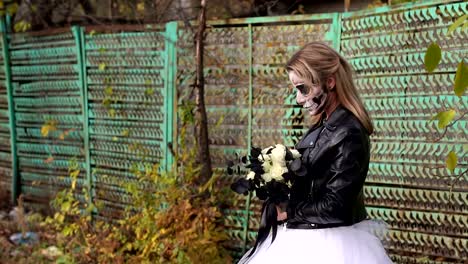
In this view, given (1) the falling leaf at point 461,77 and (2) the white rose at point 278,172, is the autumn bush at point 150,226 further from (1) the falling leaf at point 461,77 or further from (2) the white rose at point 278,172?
(1) the falling leaf at point 461,77

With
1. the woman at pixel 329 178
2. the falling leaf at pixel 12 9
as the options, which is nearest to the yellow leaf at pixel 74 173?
the falling leaf at pixel 12 9

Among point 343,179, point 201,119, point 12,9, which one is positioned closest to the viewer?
point 343,179

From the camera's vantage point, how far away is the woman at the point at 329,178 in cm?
260

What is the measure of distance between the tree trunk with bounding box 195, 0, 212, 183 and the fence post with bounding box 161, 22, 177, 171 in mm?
323

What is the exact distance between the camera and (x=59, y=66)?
20.7 ft

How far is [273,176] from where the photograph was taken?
2705 mm

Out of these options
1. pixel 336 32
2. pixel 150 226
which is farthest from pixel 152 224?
pixel 336 32

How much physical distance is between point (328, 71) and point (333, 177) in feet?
1.66

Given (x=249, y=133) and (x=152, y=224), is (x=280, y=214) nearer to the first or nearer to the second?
(x=249, y=133)

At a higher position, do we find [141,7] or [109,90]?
[141,7]

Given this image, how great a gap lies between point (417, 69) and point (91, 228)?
3.60 metres

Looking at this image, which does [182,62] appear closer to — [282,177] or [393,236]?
[393,236]

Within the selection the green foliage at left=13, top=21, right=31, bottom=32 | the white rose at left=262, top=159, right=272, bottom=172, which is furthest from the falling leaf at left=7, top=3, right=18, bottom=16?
the white rose at left=262, top=159, right=272, bottom=172

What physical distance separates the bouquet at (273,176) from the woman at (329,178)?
0.05m
